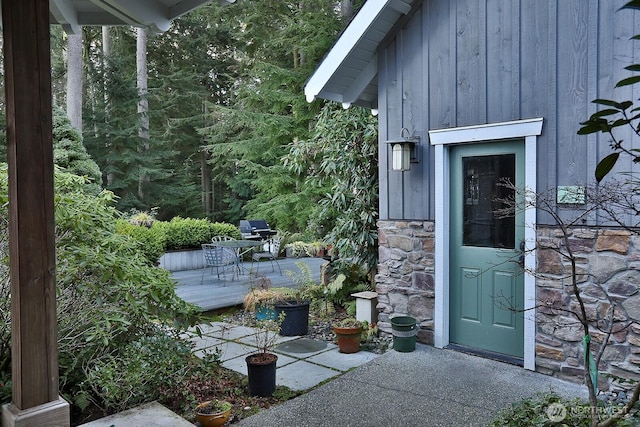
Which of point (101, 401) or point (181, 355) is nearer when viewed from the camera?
point (101, 401)

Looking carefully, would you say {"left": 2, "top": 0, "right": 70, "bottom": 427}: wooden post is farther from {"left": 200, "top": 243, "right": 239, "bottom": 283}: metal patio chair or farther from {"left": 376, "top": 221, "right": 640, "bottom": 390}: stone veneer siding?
{"left": 200, "top": 243, "right": 239, "bottom": 283}: metal patio chair

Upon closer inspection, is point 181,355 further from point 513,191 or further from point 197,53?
point 197,53

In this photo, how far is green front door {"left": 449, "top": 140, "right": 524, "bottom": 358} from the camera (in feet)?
13.4

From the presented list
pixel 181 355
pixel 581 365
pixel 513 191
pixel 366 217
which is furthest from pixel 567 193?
pixel 181 355

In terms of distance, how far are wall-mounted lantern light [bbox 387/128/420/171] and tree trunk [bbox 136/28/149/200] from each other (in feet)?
41.5

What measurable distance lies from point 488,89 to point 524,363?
241 cm

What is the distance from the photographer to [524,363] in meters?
3.93

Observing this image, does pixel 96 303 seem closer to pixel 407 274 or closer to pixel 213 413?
pixel 213 413

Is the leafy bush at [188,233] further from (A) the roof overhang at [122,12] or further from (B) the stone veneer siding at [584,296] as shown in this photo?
(B) the stone veneer siding at [584,296]

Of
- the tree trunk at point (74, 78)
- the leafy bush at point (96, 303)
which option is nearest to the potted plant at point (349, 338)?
the leafy bush at point (96, 303)

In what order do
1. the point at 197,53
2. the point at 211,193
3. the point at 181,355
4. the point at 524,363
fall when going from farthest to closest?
the point at 211,193 < the point at 197,53 < the point at 524,363 < the point at 181,355

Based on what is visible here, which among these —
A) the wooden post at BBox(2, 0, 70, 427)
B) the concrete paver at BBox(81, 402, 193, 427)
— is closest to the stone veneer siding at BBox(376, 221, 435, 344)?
the concrete paver at BBox(81, 402, 193, 427)

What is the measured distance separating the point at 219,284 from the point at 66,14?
558 centimetres

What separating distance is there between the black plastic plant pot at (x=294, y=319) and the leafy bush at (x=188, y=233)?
210 inches
